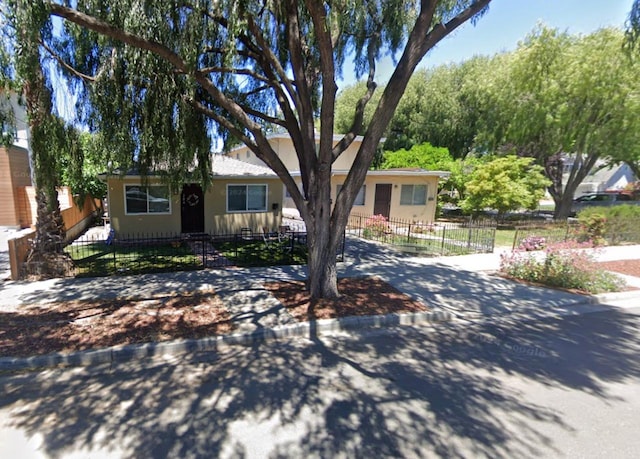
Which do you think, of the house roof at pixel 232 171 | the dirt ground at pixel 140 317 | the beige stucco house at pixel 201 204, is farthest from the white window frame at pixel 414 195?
the dirt ground at pixel 140 317

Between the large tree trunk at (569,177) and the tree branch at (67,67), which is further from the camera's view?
the large tree trunk at (569,177)

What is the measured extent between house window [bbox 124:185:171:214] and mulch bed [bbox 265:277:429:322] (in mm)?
7039

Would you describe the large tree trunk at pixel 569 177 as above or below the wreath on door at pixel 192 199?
above

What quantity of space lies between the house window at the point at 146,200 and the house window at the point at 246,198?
2360mm

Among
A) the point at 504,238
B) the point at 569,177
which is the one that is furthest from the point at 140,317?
the point at 569,177

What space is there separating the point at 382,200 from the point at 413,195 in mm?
1969

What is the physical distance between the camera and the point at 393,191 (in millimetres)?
18859

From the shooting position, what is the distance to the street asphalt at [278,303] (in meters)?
5.20

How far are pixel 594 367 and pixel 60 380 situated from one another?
7.28 meters

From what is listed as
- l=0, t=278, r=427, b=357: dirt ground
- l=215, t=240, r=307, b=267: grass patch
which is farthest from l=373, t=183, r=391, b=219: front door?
l=0, t=278, r=427, b=357: dirt ground

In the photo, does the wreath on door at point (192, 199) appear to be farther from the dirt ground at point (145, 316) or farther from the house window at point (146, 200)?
the dirt ground at point (145, 316)

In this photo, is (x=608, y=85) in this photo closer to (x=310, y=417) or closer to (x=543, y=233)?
(x=543, y=233)

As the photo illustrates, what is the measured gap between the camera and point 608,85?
1670 centimetres

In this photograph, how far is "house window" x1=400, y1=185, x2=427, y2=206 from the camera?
62.8 ft
